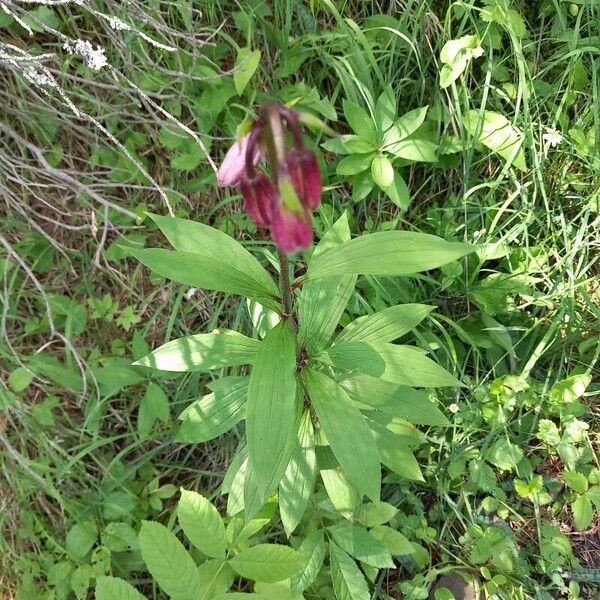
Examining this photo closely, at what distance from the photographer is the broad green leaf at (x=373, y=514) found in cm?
180

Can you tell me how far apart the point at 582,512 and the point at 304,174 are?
1.54 metres

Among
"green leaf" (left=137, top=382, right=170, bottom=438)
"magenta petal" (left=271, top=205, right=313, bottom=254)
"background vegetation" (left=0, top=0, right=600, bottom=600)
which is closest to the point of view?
"magenta petal" (left=271, top=205, right=313, bottom=254)

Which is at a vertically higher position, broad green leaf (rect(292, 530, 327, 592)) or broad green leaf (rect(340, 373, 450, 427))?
broad green leaf (rect(340, 373, 450, 427))

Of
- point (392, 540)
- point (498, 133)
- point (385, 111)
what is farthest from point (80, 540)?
point (498, 133)

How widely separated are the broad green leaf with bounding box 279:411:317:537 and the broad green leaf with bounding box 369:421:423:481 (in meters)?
0.20

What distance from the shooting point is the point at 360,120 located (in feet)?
6.29

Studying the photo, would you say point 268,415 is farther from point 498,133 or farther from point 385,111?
point 498,133

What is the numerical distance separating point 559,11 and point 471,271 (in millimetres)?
897

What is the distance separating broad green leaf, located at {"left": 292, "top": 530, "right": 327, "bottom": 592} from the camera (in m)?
1.73

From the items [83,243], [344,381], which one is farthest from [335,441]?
[83,243]

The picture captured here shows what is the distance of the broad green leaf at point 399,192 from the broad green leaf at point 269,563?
1.10 meters

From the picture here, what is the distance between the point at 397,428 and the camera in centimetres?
174

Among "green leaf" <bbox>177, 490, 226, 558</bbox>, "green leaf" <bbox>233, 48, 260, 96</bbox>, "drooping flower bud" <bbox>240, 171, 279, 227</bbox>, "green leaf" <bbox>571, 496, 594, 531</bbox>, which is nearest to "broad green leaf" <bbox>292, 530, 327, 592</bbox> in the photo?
"green leaf" <bbox>177, 490, 226, 558</bbox>

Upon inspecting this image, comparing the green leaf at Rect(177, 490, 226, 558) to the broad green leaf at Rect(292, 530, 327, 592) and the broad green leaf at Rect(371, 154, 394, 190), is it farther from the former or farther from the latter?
→ the broad green leaf at Rect(371, 154, 394, 190)
